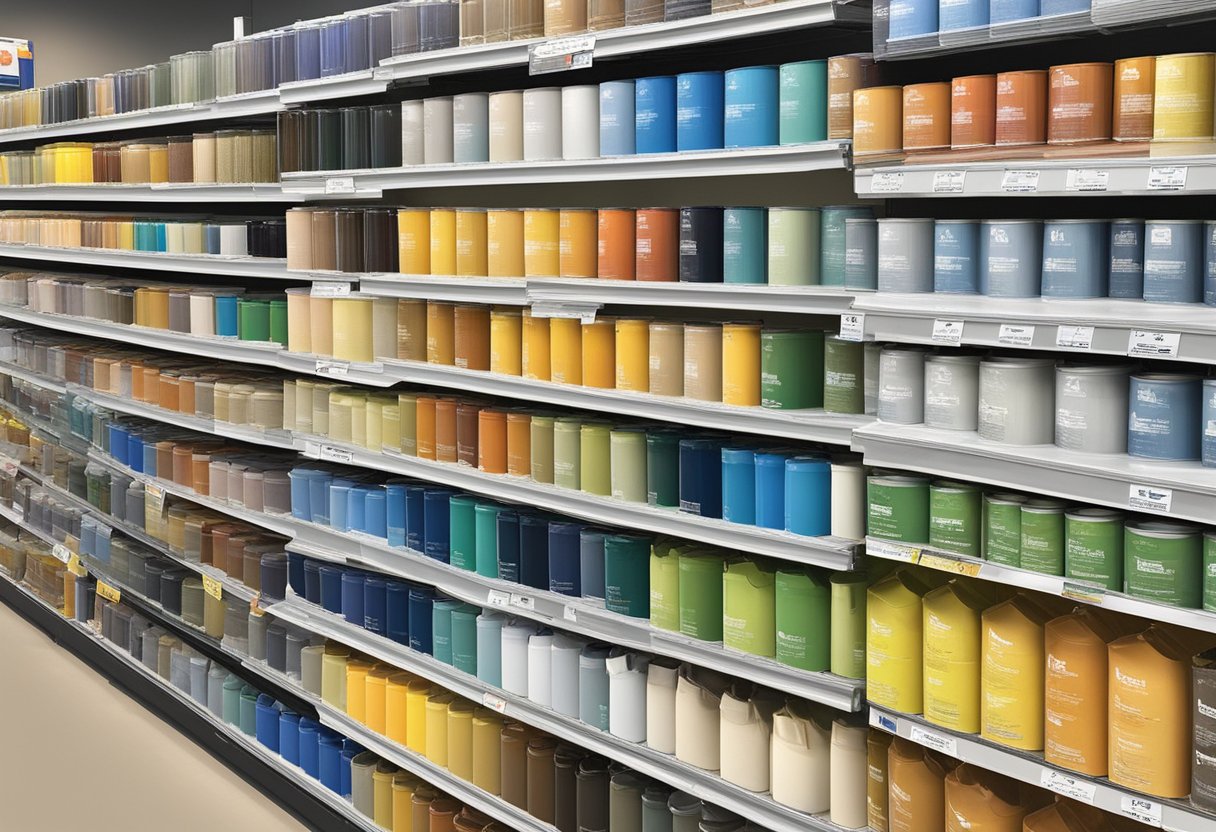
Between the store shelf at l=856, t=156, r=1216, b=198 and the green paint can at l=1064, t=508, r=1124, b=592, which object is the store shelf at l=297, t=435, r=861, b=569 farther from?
the store shelf at l=856, t=156, r=1216, b=198

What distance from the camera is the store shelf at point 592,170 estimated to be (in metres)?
2.71

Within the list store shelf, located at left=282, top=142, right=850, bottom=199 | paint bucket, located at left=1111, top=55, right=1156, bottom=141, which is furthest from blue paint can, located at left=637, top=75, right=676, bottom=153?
paint bucket, located at left=1111, top=55, right=1156, bottom=141

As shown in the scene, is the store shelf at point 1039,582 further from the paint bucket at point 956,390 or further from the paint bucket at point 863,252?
the paint bucket at point 863,252

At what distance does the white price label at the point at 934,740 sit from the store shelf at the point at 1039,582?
1.08ft

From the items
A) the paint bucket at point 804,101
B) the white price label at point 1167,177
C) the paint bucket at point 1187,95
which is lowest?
the white price label at point 1167,177

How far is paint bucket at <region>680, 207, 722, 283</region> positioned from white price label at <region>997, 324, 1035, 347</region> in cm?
83

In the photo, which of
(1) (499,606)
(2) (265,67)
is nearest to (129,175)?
(2) (265,67)

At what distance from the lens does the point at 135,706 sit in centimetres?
572

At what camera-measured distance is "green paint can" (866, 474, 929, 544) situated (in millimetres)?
2555

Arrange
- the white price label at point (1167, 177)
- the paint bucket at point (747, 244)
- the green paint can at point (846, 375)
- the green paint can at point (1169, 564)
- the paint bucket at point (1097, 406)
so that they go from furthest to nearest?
1. the paint bucket at point (747, 244)
2. the green paint can at point (846, 375)
3. the paint bucket at point (1097, 406)
4. the green paint can at point (1169, 564)
5. the white price label at point (1167, 177)

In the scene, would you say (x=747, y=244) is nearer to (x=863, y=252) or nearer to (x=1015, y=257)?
(x=863, y=252)

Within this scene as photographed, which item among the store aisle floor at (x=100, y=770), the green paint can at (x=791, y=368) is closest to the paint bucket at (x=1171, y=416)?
the green paint can at (x=791, y=368)

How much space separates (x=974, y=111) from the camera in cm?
239

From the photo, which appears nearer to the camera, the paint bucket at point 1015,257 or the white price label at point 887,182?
the paint bucket at point 1015,257
